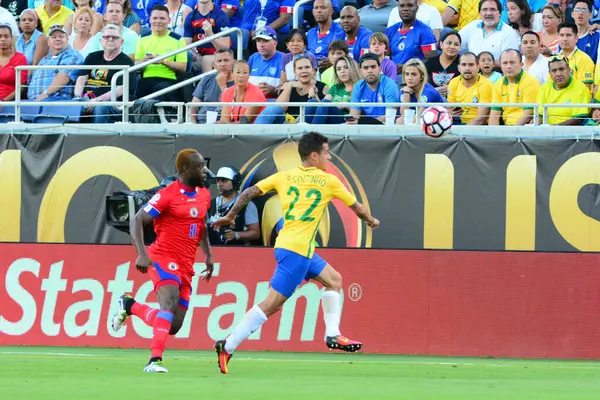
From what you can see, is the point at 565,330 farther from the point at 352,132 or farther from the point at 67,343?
the point at 67,343

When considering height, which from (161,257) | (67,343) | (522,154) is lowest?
(67,343)

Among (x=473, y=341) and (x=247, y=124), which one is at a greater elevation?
(x=247, y=124)

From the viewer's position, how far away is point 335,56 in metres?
18.2

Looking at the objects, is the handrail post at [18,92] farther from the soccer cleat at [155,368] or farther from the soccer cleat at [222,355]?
the soccer cleat at [222,355]

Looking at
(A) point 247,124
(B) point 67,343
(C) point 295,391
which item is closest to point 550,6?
(A) point 247,124

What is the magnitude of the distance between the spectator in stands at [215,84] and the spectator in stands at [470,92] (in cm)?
344

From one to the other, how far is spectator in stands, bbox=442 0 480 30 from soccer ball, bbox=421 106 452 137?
4023mm

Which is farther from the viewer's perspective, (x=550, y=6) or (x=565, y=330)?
(x=550, y=6)

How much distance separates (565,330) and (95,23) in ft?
32.2

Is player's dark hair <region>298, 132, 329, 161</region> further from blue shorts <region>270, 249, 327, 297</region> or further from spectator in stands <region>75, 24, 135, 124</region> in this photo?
spectator in stands <region>75, 24, 135, 124</region>

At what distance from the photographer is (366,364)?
12992 mm

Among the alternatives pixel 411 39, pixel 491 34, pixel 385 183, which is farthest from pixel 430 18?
pixel 385 183

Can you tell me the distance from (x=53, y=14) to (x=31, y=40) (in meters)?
1.60

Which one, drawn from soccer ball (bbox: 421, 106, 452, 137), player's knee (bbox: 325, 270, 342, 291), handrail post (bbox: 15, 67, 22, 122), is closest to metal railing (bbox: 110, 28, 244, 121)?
handrail post (bbox: 15, 67, 22, 122)
